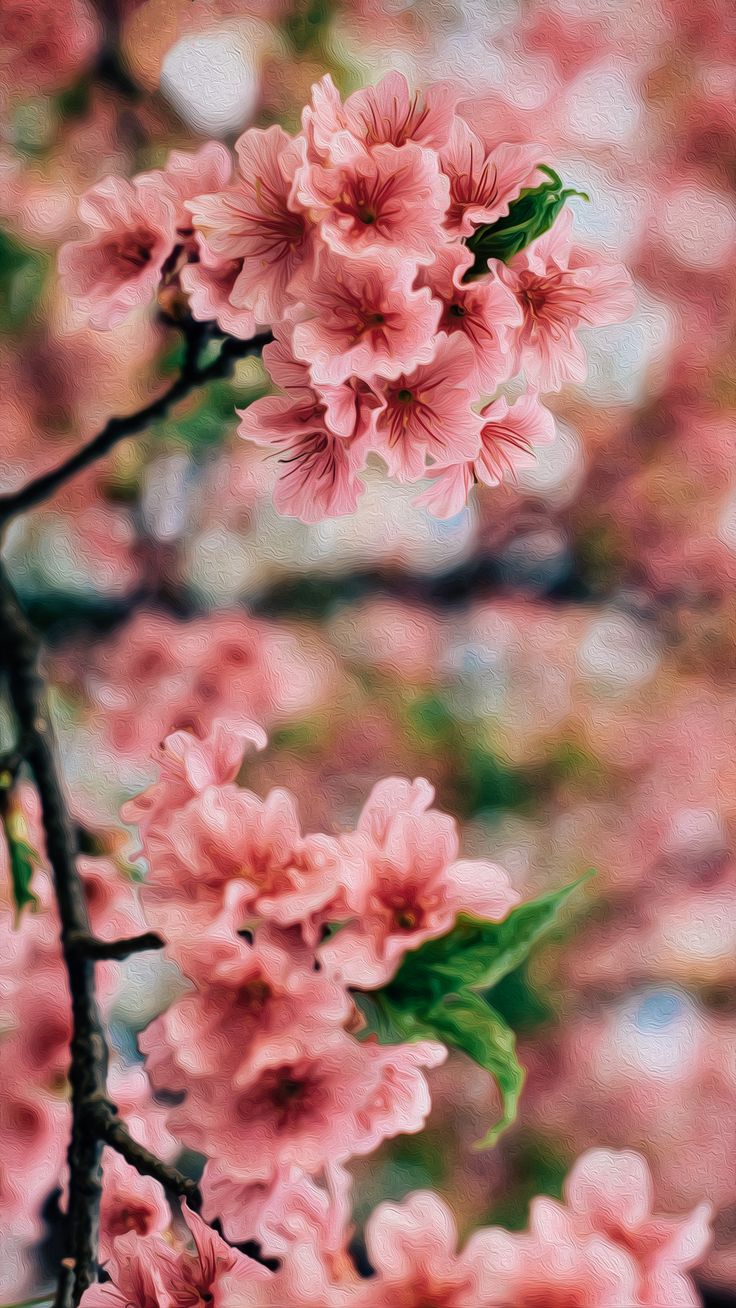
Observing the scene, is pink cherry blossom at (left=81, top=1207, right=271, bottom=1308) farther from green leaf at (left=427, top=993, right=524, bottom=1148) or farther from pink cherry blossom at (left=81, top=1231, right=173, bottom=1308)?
green leaf at (left=427, top=993, right=524, bottom=1148)

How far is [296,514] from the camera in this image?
450 millimetres

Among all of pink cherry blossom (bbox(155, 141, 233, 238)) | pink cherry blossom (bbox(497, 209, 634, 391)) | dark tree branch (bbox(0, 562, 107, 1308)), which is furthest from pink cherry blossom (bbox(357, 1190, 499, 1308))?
pink cherry blossom (bbox(155, 141, 233, 238))

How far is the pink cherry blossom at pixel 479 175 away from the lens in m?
0.40

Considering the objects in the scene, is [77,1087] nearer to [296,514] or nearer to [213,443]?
→ [296,514]

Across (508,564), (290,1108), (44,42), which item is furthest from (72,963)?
(44,42)

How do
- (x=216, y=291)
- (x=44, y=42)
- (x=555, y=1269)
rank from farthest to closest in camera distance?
1. (x=44, y=42)
2. (x=216, y=291)
3. (x=555, y=1269)

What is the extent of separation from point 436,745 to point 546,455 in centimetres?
22

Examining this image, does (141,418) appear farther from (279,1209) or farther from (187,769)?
(279,1209)

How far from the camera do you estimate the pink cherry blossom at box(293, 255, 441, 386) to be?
1.26 ft

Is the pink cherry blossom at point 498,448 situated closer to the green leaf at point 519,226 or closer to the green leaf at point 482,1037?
the green leaf at point 519,226

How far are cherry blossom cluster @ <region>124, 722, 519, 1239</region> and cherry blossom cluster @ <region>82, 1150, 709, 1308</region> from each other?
1.2 inches

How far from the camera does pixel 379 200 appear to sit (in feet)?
1.29

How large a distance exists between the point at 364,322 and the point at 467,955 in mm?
252

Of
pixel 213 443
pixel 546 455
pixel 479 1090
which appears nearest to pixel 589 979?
pixel 479 1090
